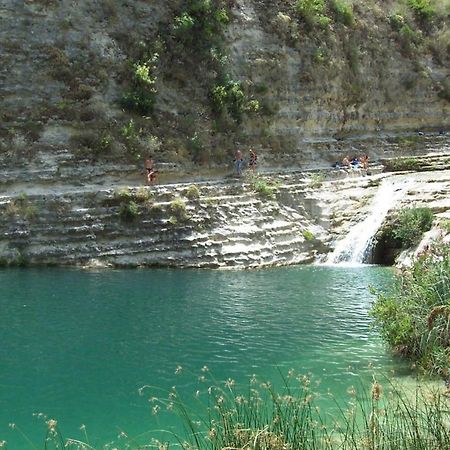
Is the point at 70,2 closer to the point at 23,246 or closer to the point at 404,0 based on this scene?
the point at 23,246

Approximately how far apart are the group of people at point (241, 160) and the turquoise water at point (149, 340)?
9.13 meters

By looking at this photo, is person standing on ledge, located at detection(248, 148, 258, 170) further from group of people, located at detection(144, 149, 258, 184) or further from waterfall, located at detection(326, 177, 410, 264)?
waterfall, located at detection(326, 177, 410, 264)

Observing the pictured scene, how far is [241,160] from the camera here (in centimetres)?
3122

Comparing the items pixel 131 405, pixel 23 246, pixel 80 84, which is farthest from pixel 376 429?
pixel 80 84

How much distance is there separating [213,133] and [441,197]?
12.0m

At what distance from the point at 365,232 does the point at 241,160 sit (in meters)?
7.45

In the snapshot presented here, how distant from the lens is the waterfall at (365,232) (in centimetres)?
2742

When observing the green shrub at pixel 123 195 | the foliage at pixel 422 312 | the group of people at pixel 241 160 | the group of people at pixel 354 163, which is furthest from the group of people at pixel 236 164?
the foliage at pixel 422 312

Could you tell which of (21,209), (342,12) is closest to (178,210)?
(21,209)

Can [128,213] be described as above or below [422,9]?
below

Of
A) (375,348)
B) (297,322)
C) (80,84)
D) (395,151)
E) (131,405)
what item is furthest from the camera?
(395,151)

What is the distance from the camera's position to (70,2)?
31719 millimetres

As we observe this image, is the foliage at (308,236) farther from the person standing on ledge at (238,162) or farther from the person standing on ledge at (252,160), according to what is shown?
the person standing on ledge at (252,160)

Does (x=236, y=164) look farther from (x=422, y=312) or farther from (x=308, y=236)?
(x=422, y=312)
